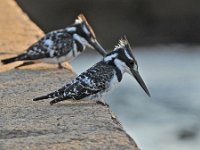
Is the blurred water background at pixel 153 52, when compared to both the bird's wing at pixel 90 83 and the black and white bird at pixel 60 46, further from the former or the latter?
the bird's wing at pixel 90 83

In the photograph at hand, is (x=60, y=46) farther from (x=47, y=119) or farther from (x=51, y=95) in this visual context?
(x=47, y=119)

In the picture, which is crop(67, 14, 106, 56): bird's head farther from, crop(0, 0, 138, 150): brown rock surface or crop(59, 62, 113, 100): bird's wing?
crop(59, 62, 113, 100): bird's wing

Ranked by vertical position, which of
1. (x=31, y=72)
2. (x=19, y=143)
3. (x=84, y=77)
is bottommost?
(x=19, y=143)

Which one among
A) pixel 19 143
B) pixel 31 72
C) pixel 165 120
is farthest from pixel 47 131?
pixel 165 120

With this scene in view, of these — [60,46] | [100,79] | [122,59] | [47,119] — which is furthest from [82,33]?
[47,119]

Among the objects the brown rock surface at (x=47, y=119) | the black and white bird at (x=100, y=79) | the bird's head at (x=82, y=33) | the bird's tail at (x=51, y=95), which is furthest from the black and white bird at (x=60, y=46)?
Answer: the bird's tail at (x=51, y=95)

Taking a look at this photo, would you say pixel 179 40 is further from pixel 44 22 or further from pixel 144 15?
pixel 44 22

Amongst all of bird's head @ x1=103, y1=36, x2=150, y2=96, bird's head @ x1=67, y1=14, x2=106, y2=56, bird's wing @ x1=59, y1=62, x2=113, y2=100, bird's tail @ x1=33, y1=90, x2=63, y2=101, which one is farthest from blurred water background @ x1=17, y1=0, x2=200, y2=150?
bird's tail @ x1=33, y1=90, x2=63, y2=101
